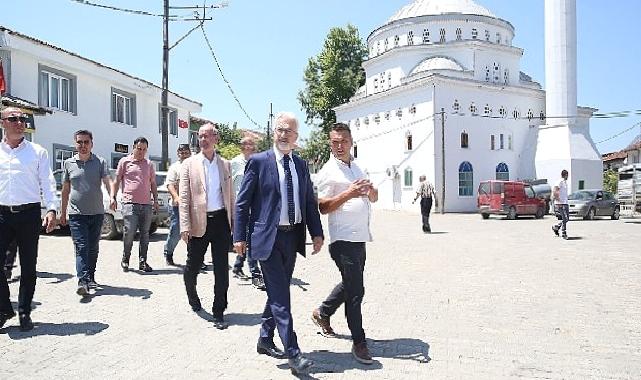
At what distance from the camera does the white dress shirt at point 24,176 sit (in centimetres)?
509

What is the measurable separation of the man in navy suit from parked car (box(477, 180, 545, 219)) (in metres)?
24.7

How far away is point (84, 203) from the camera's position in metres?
6.55

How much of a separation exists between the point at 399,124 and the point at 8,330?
3739 cm

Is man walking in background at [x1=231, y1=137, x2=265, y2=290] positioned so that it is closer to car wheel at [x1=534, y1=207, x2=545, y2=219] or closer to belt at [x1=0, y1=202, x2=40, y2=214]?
belt at [x1=0, y1=202, x2=40, y2=214]

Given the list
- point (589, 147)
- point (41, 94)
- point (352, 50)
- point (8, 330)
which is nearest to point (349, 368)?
point (8, 330)

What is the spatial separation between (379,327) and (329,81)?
5224 cm

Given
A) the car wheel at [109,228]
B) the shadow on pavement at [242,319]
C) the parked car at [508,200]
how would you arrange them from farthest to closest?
1. the parked car at [508,200]
2. the car wheel at [109,228]
3. the shadow on pavement at [242,319]

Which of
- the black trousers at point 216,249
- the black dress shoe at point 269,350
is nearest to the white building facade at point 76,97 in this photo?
the black trousers at point 216,249

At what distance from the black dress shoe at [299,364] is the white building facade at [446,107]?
3341cm

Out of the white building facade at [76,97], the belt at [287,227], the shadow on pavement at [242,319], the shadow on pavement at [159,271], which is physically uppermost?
the white building facade at [76,97]

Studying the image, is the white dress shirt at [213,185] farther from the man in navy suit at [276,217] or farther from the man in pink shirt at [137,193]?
the man in pink shirt at [137,193]

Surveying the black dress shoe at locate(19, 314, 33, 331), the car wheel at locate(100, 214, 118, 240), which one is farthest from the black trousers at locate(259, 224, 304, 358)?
the car wheel at locate(100, 214, 118, 240)

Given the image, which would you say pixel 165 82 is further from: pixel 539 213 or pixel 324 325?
pixel 539 213

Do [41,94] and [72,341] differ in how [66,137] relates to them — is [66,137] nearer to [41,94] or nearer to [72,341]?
[41,94]
